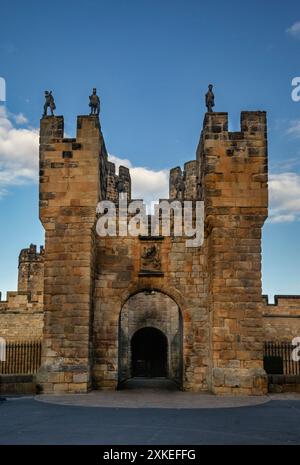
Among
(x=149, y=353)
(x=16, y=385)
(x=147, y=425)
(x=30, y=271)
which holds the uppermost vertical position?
(x=30, y=271)

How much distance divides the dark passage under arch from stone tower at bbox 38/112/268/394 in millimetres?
11990

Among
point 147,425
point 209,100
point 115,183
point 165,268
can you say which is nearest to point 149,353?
point 115,183

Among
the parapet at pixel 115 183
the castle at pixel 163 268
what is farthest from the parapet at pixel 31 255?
the castle at pixel 163 268

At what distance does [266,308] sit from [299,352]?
5.54m

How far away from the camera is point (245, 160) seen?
15312 mm

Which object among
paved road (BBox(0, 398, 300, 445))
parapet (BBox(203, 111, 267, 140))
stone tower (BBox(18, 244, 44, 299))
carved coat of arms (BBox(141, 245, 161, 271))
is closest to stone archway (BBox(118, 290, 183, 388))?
carved coat of arms (BBox(141, 245, 161, 271))

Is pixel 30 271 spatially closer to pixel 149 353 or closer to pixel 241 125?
pixel 149 353

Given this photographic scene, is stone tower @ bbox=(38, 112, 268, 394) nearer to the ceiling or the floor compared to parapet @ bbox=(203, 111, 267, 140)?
nearer to the floor

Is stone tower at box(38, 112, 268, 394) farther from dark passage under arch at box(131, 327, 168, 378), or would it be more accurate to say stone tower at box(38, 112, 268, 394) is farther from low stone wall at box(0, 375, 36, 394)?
dark passage under arch at box(131, 327, 168, 378)

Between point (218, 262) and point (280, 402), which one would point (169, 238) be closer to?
point (218, 262)

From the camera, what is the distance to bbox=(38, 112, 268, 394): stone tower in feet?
47.6

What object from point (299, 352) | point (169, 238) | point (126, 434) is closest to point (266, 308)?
point (299, 352)

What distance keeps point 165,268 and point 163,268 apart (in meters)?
0.06

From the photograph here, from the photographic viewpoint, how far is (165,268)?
16.2 metres
